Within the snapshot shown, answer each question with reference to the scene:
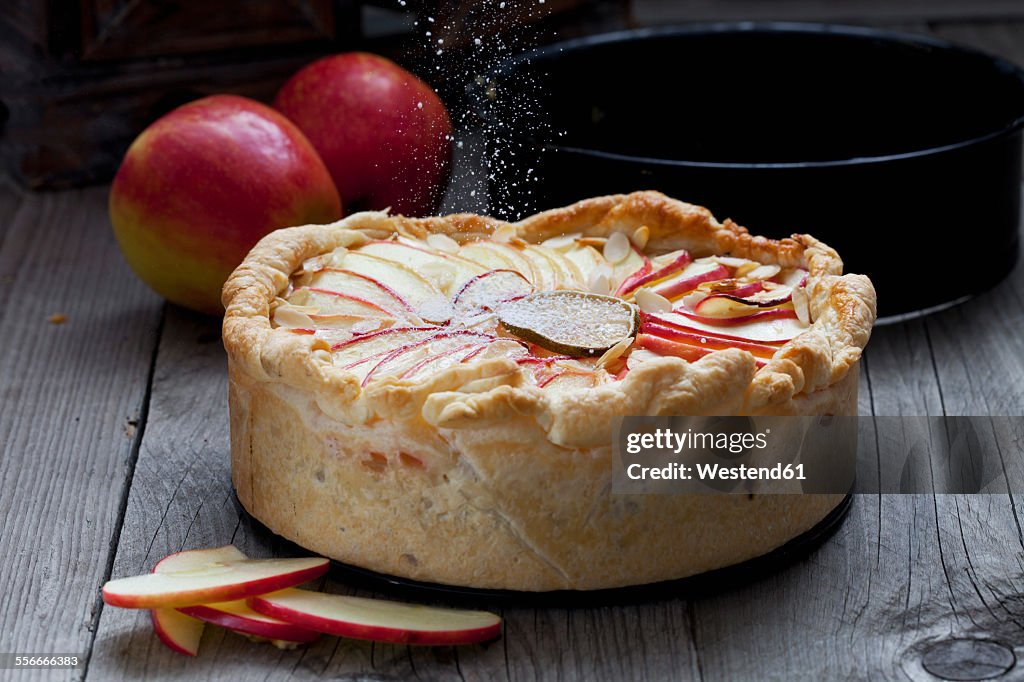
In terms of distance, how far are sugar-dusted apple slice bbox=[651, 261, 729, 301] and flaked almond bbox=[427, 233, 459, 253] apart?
443 millimetres

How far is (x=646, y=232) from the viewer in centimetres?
266

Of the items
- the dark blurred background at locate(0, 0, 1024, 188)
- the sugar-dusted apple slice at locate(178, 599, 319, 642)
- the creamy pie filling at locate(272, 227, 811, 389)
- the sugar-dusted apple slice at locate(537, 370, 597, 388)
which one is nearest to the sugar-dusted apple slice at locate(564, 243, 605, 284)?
the creamy pie filling at locate(272, 227, 811, 389)

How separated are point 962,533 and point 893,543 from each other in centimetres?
13

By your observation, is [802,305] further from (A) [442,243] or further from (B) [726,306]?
(A) [442,243]

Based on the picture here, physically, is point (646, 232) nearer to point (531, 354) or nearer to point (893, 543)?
point (531, 354)

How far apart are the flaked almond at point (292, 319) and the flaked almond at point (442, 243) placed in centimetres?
43

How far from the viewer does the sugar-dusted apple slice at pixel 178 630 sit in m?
1.96

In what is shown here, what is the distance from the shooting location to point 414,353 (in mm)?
2215

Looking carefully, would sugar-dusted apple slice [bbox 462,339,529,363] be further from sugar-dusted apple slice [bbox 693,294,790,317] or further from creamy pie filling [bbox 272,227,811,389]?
sugar-dusted apple slice [bbox 693,294,790,317]

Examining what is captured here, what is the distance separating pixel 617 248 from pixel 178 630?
3.81 ft

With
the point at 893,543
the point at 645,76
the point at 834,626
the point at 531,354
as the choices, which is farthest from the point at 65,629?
the point at 645,76

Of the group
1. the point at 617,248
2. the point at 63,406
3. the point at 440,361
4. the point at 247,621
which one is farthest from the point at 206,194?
the point at 247,621

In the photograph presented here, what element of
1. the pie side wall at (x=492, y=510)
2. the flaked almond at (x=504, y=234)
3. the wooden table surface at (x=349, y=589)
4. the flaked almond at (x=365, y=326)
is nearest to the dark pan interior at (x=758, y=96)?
the wooden table surface at (x=349, y=589)

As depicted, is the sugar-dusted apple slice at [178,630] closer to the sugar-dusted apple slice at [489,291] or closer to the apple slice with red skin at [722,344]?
the sugar-dusted apple slice at [489,291]
